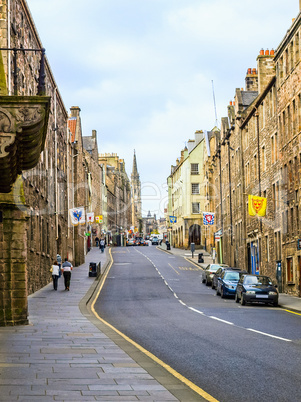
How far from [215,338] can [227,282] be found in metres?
19.4

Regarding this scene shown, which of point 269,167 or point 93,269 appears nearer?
point 269,167

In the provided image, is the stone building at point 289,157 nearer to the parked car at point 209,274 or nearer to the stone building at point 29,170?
the parked car at point 209,274

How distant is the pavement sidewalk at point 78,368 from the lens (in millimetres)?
8438

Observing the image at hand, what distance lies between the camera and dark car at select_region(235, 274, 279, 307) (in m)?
29.7

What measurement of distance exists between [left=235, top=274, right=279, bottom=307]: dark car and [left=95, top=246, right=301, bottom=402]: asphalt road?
29.5 inches

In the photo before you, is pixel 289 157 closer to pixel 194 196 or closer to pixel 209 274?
pixel 209 274

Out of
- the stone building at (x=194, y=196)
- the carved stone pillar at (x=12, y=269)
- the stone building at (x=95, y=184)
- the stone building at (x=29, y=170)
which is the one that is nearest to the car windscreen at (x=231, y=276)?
the stone building at (x=29, y=170)

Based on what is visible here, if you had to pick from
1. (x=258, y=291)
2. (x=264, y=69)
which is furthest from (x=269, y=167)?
(x=258, y=291)

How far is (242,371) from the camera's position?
35.8 ft

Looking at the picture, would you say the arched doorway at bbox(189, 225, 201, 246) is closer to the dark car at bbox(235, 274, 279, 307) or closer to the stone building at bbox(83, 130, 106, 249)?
the stone building at bbox(83, 130, 106, 249)

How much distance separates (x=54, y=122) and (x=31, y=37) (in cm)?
1152

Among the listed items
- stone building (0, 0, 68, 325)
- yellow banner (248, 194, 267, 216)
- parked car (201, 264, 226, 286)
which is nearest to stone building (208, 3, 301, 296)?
yellow banner (248, 194, 267, 216)

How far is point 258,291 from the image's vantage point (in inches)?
1172

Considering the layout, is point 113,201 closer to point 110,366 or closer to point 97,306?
point 97,306
